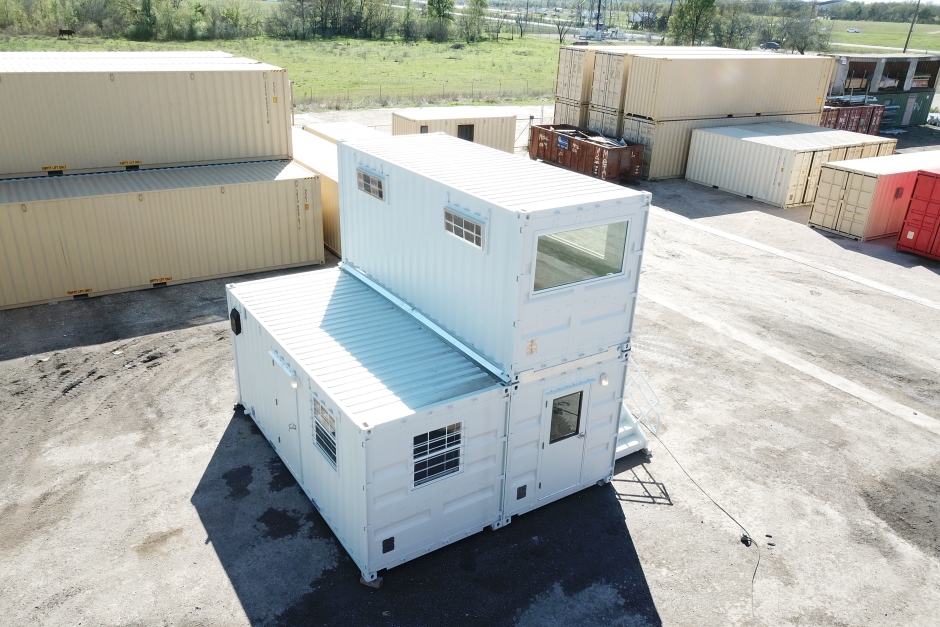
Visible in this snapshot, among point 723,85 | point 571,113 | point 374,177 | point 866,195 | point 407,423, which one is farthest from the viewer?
point 571,113

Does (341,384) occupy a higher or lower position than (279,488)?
higher

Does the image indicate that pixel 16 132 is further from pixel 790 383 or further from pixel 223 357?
pixel 790 383

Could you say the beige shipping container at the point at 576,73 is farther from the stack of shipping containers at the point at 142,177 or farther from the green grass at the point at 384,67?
the stack of shipping containers at the point at 142,177

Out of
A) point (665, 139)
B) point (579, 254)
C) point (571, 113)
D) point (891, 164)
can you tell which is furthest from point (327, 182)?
point (891, 164)

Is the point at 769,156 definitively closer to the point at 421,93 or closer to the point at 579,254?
the point at 579,254

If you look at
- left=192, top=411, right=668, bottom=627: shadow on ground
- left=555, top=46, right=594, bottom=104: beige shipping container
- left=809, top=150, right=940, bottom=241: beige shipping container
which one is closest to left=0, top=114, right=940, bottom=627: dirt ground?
left=192, top=411, right=668, bottom=627: shadow on ground

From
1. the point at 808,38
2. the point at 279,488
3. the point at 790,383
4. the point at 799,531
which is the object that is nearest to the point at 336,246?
the point at 279,488
